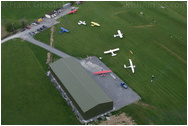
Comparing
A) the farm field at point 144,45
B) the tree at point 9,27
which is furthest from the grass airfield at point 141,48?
the tree at point 9,27

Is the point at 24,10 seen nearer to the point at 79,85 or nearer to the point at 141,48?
the point at 141,48

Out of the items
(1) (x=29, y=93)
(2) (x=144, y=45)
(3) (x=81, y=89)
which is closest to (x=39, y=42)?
(1) (x=29, y=93)

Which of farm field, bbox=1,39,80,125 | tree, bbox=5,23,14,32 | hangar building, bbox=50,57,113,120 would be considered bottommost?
farm field, bbox=1,39,80,125

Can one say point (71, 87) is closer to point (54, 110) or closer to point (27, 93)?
point (54, 110)

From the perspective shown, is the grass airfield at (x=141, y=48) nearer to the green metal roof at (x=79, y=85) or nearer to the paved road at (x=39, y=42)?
the paved road at (x=39, y=42)

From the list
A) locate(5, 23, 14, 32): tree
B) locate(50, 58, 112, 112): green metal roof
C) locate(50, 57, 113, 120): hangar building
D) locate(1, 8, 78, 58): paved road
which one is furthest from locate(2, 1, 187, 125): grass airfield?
locate(5, 23, 14, 32): tree

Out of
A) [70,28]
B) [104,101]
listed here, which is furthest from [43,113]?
[70,28]

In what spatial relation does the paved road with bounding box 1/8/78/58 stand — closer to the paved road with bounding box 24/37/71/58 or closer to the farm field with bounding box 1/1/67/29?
the paved road with bounding box 24/37/71/58
